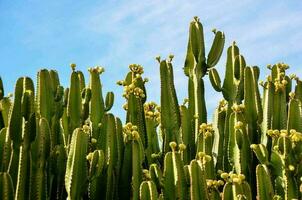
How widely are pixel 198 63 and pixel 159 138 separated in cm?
71

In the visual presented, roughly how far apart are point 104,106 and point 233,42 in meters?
1.31

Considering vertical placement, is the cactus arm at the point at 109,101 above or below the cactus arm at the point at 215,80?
below

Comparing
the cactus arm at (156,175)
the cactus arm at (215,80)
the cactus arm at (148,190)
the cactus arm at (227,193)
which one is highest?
the cactus arm at (215,80)

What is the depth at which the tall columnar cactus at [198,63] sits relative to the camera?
14.9 feet

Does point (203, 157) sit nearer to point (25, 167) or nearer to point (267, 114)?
point (267, 114)

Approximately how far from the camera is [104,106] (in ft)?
13.7

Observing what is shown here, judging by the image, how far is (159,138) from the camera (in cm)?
458

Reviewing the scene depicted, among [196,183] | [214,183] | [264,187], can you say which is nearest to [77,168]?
[196,183]

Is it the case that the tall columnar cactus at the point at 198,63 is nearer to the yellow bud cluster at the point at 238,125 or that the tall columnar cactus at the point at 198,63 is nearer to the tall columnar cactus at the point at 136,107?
the tall columnar cactus at the point at 136,107

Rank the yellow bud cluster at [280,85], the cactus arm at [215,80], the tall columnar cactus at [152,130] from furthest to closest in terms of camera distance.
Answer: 1. the cactus arm at [215,80]
2. the tall columnar cactus at [152,130]
3. the yellow bud cluster at [280,85]

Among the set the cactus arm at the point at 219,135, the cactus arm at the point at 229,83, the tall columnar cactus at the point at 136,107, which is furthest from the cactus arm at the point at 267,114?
the tall columnar cactus at the point at 136,107

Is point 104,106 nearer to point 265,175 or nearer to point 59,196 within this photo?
point 59,196

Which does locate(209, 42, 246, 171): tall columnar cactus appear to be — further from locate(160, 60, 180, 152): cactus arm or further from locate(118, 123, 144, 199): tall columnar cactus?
locate(118, 123, 144, 199): tall columnar cactus

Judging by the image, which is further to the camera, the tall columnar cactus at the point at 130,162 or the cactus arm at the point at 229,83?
the cactus arm at the point at 229,83
